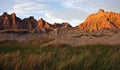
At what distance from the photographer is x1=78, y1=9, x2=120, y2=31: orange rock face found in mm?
126812

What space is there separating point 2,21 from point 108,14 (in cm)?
5331

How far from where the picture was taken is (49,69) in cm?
598

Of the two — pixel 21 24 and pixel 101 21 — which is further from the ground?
pixel 101 21

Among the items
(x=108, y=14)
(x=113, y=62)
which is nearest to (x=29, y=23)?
(x=108, y=14)

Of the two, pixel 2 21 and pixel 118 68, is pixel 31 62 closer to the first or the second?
pixel 118 68

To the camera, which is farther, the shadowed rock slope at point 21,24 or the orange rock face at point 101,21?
the orange rock face at point 101,21

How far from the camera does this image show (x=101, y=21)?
134m

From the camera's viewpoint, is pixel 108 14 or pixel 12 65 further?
pixel 108 14

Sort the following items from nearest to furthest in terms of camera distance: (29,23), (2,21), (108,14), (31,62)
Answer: (31,62) < (2,21) < (29,23) < (108,14)

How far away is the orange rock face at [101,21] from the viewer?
126812 millimetres

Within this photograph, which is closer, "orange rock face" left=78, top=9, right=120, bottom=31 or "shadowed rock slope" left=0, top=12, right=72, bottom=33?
"shadowed rock slope" left=0, top=12, right=72, bottom=33

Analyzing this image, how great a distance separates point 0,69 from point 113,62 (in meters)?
2.96

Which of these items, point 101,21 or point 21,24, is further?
point 101,21

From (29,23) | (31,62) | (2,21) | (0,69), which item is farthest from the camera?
(29,23)
